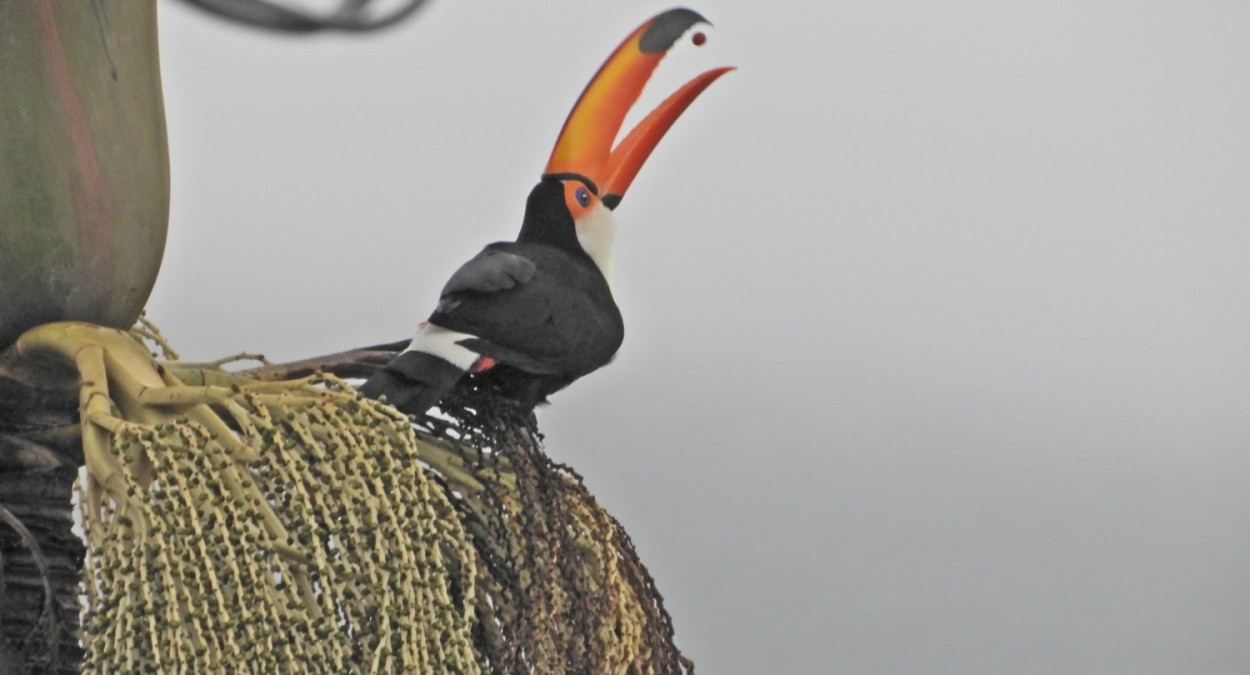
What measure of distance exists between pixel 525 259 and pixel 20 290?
35 cm

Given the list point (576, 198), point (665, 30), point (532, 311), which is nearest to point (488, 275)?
point (532, 311)

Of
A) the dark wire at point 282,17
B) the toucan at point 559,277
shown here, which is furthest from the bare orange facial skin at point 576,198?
the dark wire at point 282,17

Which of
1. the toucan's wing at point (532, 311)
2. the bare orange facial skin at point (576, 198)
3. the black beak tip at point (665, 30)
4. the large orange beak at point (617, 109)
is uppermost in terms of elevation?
the black beak tip at point (665, 30)

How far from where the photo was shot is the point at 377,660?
81 cm

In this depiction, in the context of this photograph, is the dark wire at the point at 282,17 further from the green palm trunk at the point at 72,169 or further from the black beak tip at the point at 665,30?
the black beak tip at the point at 665,30

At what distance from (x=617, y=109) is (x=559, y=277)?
6.7 inches

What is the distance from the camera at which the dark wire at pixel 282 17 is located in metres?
0.91

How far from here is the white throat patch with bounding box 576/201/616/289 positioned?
1.26 meters

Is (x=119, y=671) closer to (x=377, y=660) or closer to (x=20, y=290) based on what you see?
(x=377, y=660)

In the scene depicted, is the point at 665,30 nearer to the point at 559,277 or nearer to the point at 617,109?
the point at 617,109

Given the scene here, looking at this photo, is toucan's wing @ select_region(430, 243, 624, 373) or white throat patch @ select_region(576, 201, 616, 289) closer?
toucan's wing @ select_region(430, 243, 624, 373)

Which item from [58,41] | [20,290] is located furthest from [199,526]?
[58,41]

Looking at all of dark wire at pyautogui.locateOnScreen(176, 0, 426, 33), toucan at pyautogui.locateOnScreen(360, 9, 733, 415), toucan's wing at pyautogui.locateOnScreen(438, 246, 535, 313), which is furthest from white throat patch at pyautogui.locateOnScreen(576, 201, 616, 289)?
dark wire at pyautogui.locateOnScreen(176, 0, 426, 33)

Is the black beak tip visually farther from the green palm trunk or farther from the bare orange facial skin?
the green palm trunk
